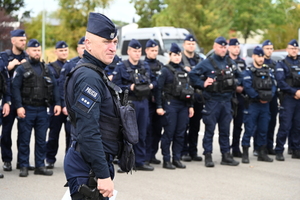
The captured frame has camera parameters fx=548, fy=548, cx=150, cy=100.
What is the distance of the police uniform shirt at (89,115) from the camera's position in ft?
12.2

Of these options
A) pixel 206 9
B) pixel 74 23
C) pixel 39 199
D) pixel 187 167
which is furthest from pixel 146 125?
pixel 74 23

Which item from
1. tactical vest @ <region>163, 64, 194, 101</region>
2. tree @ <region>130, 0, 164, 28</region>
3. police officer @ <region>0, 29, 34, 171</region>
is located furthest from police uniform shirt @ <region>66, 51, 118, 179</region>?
tree @ <region>130, 0, 164, 28</region>

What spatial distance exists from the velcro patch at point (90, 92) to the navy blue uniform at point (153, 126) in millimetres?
5758

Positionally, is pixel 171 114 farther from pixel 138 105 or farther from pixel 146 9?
pixel 146 9

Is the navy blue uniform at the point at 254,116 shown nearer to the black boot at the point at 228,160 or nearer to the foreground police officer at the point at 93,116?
the black boot at the point at 228,160

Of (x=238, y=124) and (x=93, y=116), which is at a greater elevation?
(x=93, y=116)

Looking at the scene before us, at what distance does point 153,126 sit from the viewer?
32.9 feet

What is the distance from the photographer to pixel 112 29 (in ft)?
13.0

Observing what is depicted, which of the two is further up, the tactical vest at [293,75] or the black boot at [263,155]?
the tactical vest at [293,75]

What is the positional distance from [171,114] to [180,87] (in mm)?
492

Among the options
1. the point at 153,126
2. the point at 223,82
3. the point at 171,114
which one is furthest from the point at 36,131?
the point at 223,82

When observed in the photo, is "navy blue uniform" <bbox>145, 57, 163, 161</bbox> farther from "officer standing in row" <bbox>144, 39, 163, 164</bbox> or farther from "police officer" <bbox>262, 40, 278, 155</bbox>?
"police officer" <bbox>262, 40, 278, 155</bbox>

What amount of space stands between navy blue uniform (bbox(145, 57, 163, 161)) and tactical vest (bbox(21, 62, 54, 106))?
1991mm

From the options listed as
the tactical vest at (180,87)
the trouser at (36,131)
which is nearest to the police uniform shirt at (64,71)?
the trouser at (36,131)
